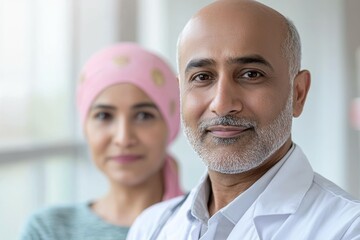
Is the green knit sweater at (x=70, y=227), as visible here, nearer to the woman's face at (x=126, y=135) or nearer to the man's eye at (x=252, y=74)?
the woman's face at (x=126, y=135)

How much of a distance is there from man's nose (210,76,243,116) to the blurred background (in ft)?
4.15

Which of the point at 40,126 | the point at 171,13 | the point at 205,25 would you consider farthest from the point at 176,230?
the point at 171,13

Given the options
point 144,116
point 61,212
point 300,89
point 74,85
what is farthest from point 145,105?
point 74,85

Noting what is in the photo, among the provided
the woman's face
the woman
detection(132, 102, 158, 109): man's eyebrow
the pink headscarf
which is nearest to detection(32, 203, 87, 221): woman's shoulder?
the woman

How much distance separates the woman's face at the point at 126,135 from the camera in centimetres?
173

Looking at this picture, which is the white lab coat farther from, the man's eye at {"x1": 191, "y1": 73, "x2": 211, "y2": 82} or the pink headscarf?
the pink headscarf

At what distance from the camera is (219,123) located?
1032mm

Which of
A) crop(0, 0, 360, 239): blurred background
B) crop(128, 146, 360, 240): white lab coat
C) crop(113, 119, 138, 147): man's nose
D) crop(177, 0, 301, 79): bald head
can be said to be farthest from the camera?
crop(0, 0, 360, 239): blurred background

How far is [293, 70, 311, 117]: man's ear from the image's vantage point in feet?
3.75

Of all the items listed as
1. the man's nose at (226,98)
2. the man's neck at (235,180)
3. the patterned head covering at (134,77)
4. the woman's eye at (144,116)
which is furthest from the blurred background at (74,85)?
the man's nose at (226,98)

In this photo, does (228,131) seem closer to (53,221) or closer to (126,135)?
(126,135)

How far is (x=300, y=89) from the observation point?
1158 mm

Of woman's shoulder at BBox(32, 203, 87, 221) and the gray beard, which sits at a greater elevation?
the gray beard

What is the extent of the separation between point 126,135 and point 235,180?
67cm
